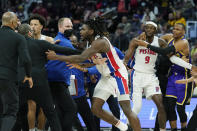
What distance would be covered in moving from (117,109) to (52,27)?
8.89 metres

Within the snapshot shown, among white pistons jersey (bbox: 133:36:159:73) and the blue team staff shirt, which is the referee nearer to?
the blue team staff shirt

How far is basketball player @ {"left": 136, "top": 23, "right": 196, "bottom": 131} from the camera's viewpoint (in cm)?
727

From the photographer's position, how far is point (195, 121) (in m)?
5.78

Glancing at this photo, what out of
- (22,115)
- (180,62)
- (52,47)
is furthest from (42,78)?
(180,62)

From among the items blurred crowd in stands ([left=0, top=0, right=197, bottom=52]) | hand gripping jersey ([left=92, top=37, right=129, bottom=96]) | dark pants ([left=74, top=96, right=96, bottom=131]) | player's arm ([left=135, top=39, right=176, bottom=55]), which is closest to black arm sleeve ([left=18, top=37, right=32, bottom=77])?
hand gripping jersey ([left=92, top=37, right=129, bottom=96])

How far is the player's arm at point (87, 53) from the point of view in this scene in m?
5.81

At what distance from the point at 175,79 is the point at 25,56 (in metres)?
3.13

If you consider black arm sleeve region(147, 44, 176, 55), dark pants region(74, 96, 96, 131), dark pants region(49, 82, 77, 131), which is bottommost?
dark pants region(74, 96, 96, 131)

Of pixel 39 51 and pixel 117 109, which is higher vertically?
pixel 39 51

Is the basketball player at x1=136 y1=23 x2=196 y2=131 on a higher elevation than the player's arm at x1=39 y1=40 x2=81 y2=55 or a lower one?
lower

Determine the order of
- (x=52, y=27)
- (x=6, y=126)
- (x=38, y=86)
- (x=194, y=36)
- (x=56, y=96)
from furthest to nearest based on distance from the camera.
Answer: (x=52, y=27)
(x=194, y=36)
(x=56, y=96)
(x=38, y=86)
(x=6, y=126)

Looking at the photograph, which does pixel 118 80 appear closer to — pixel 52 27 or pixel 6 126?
pixel 6 126

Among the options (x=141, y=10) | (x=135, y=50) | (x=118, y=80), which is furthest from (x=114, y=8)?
(x=118, y=80)

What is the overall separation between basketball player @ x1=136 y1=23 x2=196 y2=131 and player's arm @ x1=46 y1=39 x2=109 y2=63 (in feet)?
4.35
